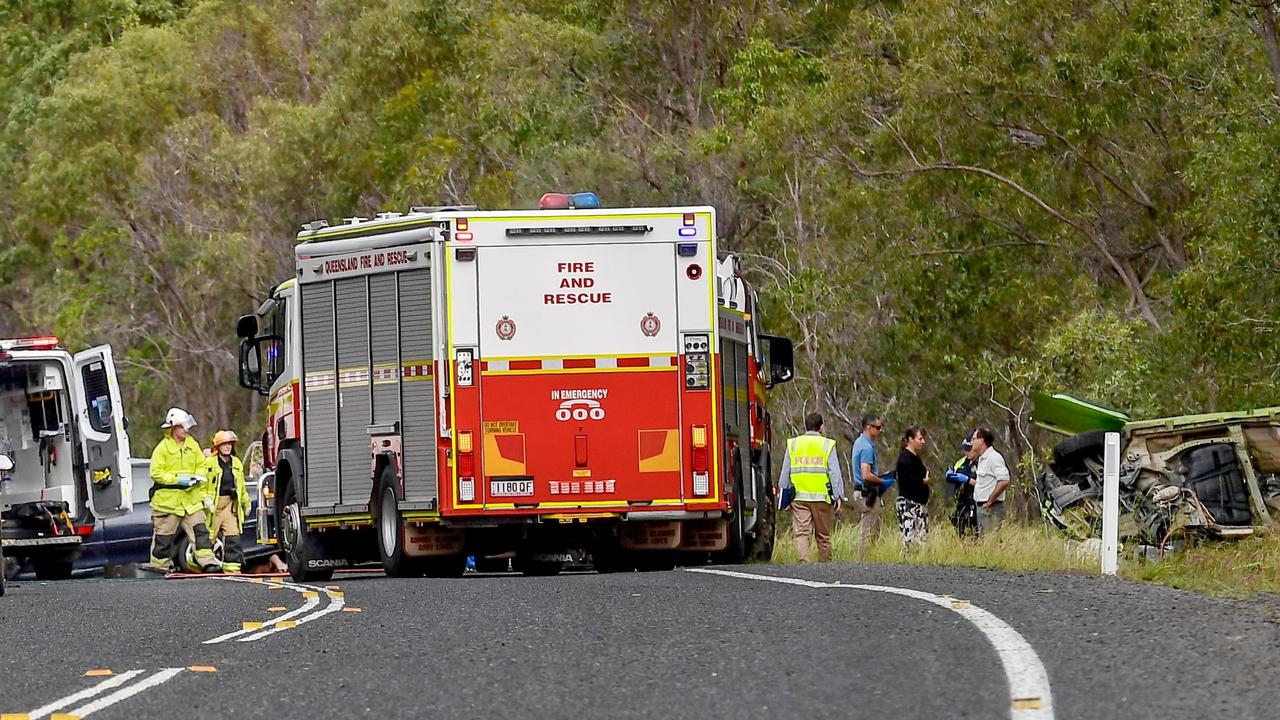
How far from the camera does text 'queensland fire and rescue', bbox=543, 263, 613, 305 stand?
17766 mm

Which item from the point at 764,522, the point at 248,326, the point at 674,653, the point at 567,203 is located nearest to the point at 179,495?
the point at 248,326

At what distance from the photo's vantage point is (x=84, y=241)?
54.5m

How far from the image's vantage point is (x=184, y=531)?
71.4 feet

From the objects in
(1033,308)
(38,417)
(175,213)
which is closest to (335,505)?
(38,417)

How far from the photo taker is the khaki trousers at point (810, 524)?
19859 millimetres

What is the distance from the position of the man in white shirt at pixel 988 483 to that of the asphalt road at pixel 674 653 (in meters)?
5.28

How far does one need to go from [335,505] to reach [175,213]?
3322cm

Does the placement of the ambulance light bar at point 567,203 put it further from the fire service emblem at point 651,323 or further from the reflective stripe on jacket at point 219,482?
the reflective stripe on jacket at point 219,482

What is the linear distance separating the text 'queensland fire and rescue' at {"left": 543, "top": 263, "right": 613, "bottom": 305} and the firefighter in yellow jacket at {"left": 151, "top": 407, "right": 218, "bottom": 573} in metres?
4.94

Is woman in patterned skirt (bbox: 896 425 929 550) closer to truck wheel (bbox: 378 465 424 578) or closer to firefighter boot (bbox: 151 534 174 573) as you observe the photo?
truck wheel (bbox: 378 465 424 578)

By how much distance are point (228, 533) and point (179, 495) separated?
936 mm

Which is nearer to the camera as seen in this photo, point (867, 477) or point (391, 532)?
point (391, 532)

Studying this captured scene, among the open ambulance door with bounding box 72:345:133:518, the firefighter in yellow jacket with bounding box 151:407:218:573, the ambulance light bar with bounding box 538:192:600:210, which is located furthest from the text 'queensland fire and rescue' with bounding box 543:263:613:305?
the open ambulance door with bounding box 72:345:133:518

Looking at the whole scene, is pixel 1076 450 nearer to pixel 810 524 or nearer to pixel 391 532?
pixel 810 524
